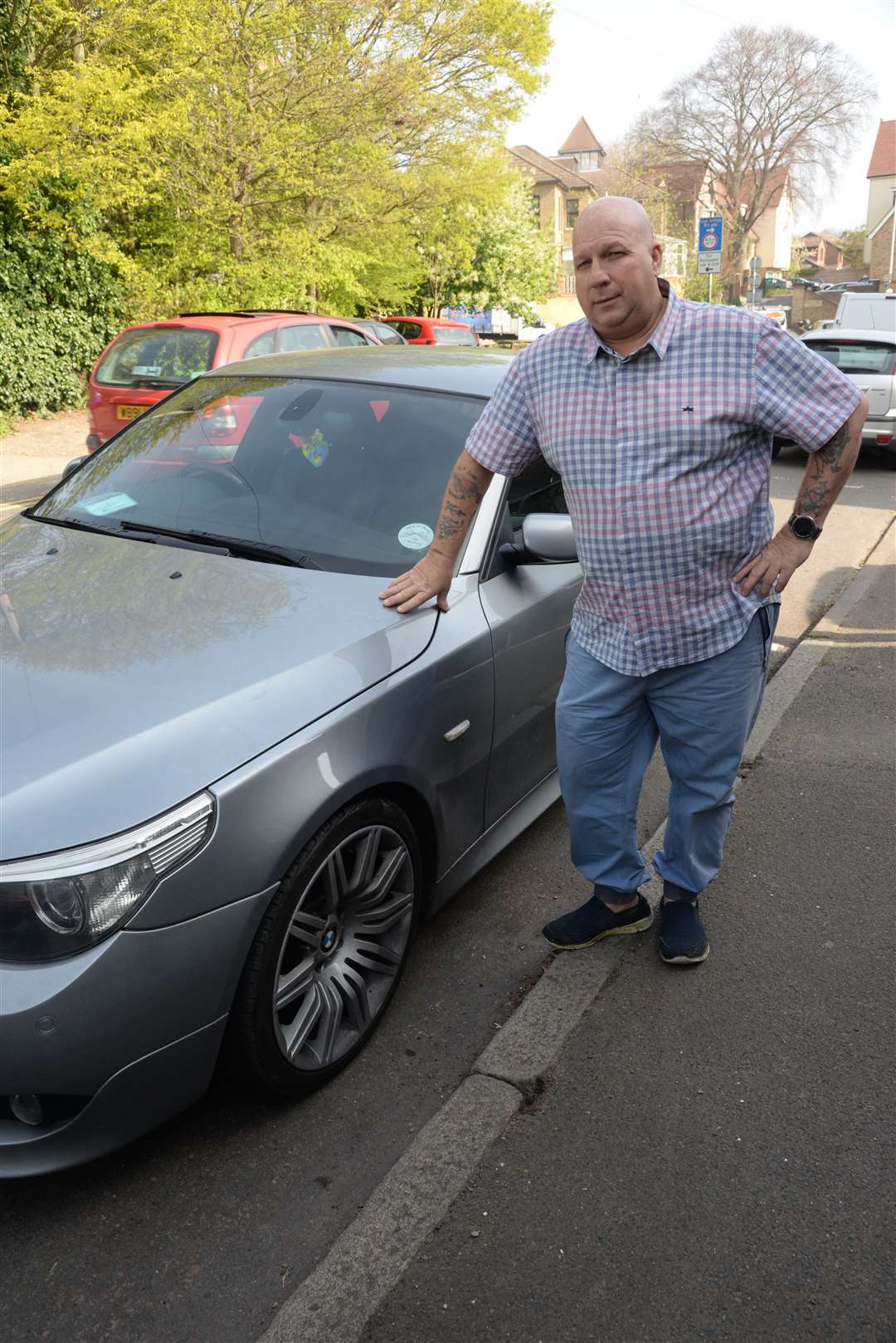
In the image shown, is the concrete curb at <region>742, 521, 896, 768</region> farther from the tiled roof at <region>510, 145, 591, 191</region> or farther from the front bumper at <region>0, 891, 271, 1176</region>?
the tiled roof at <region>510, 145, 591, 191</region>

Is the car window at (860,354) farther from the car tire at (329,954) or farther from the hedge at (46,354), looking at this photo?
the car tire at (329,954)

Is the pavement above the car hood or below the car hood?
below

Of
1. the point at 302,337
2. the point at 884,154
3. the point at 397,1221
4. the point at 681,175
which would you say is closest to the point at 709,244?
the point at 302,337

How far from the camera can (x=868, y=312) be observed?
19219 millimetres

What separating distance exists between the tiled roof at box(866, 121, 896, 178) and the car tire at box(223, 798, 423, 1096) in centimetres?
9525

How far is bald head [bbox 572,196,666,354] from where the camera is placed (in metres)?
2.46

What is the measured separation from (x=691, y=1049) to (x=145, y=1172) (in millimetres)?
1341

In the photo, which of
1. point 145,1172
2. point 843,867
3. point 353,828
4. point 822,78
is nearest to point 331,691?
point 353,828

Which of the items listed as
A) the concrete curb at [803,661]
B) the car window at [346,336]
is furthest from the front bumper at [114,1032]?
the car window at [346,336]

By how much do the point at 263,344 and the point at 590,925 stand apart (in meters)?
7.94

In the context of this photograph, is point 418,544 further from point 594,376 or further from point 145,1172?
point 145,1172

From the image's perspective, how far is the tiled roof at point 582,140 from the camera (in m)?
97.4

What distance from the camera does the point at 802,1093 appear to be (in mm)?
2621

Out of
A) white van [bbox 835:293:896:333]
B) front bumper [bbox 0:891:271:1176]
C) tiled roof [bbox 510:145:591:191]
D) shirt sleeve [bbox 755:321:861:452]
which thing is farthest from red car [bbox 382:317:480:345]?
tiled roof [bbox 510:145:591:191]
